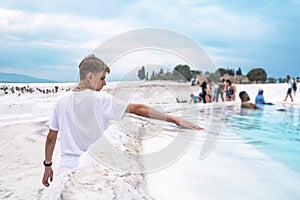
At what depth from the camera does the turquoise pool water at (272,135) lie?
16.4ft

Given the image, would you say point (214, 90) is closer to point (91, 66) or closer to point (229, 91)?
point (229, 91)

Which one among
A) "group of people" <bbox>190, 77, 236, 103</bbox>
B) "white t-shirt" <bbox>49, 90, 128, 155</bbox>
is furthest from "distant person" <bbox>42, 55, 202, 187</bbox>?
"group of people" <bbox>190, 77, 236, 103</bbox>

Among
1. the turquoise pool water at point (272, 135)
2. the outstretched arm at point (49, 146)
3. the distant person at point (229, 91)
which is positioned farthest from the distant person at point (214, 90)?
the outstretched arm at point (49, 146)

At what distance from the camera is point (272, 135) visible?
746 cm

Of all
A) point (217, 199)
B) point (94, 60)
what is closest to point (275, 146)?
point (217, 199)

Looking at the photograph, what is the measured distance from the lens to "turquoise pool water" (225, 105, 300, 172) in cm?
501

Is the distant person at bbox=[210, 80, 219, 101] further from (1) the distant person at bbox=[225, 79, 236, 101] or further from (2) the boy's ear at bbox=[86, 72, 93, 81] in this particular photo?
(2) the boy's ear at bbox=[86, 72, 93, 81]

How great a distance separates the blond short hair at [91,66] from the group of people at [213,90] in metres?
10.2

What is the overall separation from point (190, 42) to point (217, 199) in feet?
4.60

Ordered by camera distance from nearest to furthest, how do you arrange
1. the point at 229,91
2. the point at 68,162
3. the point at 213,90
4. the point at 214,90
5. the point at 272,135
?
the point at 68,162 < the point at 272,135 < the point at 229,91 < the point at 213,90 < the point at 214,90

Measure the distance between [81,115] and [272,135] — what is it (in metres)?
6.55

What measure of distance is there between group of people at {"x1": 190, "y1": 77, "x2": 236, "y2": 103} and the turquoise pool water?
5.99ft

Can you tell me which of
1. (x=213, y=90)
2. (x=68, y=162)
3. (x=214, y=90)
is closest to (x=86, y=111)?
(x=68, y=162)

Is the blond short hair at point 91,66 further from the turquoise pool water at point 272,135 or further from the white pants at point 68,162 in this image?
the turquoise pool water at point 272,135
